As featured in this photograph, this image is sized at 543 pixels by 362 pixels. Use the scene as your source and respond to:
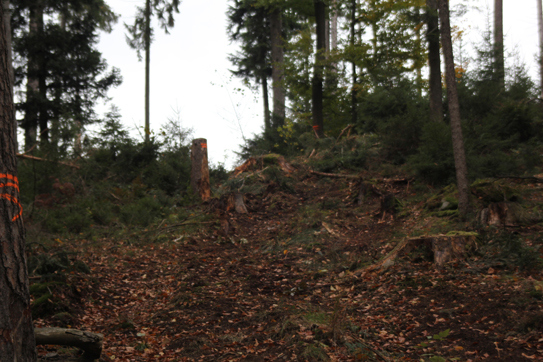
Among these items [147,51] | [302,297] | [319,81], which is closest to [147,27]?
[147,51]

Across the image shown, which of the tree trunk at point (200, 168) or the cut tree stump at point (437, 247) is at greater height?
the tree trunk at point (200, 168)

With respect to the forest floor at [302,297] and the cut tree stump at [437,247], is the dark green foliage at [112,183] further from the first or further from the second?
the cut tree stump at [437,247]

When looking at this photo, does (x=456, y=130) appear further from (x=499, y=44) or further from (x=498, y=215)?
(x=499, y=44)

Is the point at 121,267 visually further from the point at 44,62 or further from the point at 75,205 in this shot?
the point at 44,62

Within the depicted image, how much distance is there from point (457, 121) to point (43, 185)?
1088 centimetres

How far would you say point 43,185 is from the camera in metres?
10.6

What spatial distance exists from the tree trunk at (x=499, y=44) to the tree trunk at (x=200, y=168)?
34.5 ft

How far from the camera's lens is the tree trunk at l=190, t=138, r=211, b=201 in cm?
1189

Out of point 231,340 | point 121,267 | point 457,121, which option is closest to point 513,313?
point 231,340

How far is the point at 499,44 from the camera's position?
1440 cm

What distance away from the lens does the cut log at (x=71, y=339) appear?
3.14 m

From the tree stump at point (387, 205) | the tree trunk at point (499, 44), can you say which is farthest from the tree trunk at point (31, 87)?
the tree trunk at point (499, 44)

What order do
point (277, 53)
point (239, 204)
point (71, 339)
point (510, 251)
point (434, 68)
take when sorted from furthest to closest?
1. point (277, 53)
2. point (434, 68)
3. point (239, 204)
4. point (510, 251)
5. point (71, 339)

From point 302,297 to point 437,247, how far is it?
2.34 metres
